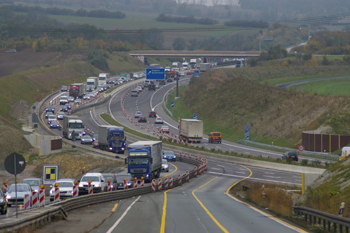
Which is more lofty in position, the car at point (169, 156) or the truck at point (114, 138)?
the truck at point (114, 138)

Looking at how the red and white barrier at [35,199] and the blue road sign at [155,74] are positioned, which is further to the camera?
the blue road sign at [155,74]

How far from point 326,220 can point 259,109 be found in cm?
8256

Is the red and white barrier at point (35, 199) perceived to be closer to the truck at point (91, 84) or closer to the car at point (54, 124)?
the car at point (54, 124)

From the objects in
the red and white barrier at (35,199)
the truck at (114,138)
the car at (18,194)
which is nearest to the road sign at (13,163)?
the red and white barrier at (35,199)

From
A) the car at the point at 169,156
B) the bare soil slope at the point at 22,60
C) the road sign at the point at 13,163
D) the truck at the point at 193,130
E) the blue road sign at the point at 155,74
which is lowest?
the car at the point at 169,156

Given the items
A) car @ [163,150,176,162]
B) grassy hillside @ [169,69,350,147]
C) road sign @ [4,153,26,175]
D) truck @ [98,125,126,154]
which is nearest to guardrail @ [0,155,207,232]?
road sign @ [4,153,26,175]

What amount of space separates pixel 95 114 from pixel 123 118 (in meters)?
6.52

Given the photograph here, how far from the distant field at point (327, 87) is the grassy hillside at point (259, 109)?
12.7 meters

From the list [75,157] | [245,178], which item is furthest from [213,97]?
[245,178]

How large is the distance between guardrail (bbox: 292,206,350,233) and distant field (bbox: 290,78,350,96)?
295ft

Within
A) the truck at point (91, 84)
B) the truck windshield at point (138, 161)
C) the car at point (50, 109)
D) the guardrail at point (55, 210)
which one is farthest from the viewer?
the truck at point (91, 84)

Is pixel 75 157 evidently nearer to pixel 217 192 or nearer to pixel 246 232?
pixel 217 192

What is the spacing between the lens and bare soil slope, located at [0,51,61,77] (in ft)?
537

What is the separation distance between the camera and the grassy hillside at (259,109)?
77556 mm
